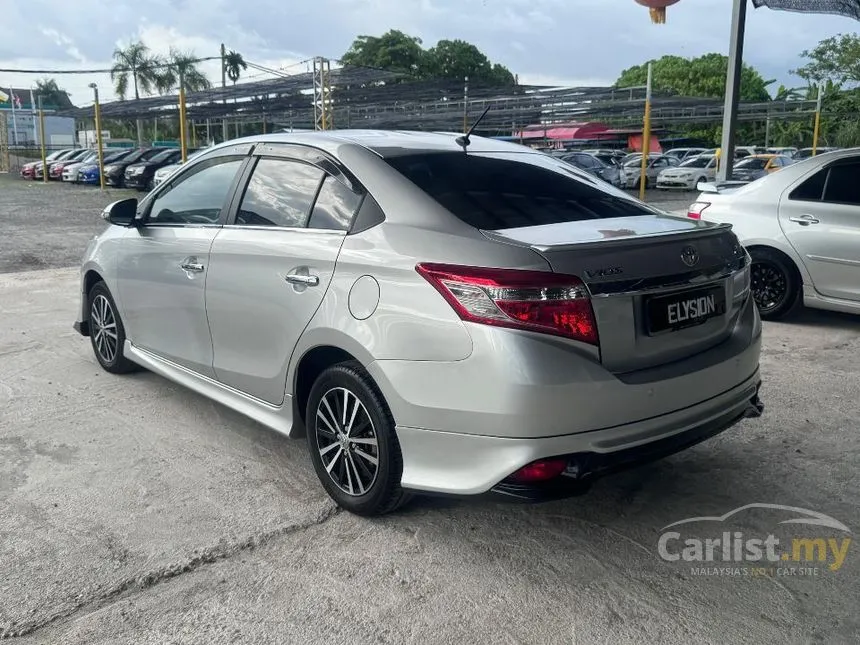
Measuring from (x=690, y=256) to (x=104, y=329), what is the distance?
380cm

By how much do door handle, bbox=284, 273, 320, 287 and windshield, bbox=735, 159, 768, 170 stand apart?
25092mm

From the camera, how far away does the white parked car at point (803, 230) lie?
6.61 meters

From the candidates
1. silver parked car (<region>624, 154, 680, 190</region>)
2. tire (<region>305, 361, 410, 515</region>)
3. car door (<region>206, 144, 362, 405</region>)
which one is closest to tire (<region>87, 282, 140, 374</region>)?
car door (<region>206, 144, 362, 405</region>)

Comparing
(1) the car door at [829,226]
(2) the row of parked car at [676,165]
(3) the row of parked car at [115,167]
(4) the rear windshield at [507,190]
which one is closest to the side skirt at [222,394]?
(4) the rear windshield at [507,190]

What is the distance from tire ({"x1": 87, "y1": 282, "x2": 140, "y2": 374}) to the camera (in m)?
5.14

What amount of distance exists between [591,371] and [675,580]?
32.4 inches

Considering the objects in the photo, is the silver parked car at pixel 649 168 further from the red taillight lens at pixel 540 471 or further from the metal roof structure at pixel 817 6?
the red taillight lens at pixel 540 471

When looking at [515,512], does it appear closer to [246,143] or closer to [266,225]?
[266,225]

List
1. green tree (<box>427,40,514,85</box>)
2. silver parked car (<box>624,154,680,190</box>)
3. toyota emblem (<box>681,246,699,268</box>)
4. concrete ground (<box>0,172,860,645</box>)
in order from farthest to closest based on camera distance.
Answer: green tree (<box>427,40,514,85</box>), silver parked car (<box>624,154,680,190</box>), toyota emblem (<box>681,246,699,268</box>), concrete ground (<box>0,172,860,645</box>)

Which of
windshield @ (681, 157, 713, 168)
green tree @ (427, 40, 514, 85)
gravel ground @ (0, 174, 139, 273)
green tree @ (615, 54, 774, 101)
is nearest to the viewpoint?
gravel ground @ (0, 174, 139, 273)

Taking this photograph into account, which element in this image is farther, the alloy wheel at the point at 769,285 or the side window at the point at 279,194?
the alloy wheel at the point at 769,285

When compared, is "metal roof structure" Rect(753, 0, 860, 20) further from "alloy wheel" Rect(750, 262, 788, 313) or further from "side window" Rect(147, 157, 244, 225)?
"side window" Rect(147, 157, 244, 225)

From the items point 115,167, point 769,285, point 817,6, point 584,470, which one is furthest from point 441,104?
point 584,470

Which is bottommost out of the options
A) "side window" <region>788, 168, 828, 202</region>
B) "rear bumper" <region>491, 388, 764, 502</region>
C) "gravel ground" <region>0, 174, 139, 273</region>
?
"gravel ground" <region>0, 174, 139, 273</region>
